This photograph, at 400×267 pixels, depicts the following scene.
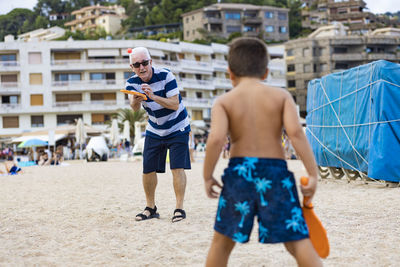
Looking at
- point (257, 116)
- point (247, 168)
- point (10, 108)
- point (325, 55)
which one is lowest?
point (247, 168)

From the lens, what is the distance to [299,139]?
2.82m

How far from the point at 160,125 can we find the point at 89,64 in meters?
55.2

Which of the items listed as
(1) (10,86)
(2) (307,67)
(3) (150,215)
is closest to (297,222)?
(3) (150,215)

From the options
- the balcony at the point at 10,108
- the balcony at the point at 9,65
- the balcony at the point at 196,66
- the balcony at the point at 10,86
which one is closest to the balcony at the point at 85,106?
the balcony at the point at 10,108

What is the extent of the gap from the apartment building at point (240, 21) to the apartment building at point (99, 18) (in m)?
36.0

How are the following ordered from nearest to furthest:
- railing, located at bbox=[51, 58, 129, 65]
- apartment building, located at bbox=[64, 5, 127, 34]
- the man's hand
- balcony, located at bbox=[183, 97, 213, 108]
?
the man's hand < railing, located at bbox=[51, 58, 129, 65] < balcony, located at bbox=[183, 97, 213, 108] < apartment building, located at bbox=[64, 5, 127, 34]

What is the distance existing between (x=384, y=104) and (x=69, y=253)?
6858 millimetres

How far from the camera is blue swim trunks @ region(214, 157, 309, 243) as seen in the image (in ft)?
8.89

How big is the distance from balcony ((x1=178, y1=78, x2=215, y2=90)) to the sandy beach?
54461 millimetres

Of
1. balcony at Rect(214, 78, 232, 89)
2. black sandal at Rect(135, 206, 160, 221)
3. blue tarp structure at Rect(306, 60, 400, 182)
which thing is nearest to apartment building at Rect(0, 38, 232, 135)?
balcony at Rect(214, 78, 232, 89)

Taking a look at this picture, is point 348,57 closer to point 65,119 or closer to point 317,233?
point 65,119

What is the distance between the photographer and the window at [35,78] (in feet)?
192

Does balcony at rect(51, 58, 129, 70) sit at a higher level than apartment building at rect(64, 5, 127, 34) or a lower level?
lower

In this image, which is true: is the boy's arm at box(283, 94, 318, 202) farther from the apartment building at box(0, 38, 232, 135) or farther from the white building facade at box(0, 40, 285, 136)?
the white building facade at box(0, 40, 285, 136)
